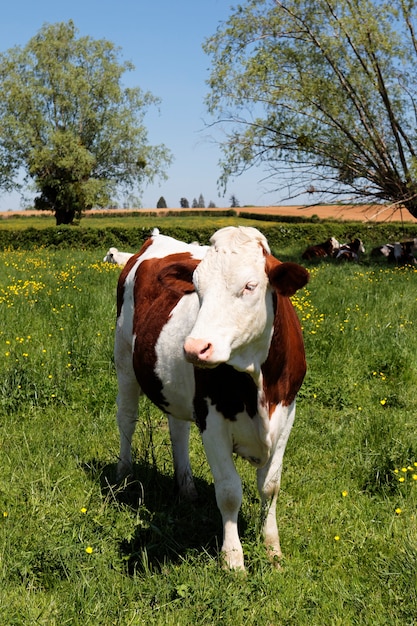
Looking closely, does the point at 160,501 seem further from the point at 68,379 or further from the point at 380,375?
the point at 380,375

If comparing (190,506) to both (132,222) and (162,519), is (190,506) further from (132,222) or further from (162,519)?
(132,222)

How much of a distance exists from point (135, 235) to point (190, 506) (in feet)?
81.6

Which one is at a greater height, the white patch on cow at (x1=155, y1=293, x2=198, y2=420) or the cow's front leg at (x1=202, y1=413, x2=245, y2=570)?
the white patch on cow at (x1=155, y1=293, x2=198, y2=420)

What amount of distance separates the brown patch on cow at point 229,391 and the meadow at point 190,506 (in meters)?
0.88

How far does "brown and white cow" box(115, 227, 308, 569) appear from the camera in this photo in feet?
9.36

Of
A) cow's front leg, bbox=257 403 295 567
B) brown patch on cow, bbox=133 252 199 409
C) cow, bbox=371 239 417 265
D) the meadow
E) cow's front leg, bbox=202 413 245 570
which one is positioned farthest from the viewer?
cow, bbox=371 239 417 265

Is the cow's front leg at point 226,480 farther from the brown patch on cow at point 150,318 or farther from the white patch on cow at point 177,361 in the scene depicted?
the brown patch on cow at point 150,318

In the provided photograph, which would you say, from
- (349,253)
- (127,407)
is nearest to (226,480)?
(127,407)

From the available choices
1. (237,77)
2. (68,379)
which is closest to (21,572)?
(68,379)

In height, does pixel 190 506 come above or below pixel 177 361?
below

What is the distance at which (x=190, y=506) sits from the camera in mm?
4324

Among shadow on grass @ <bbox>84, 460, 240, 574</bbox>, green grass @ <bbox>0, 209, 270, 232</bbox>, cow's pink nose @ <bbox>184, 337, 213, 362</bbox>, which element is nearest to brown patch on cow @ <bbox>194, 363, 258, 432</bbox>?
cow's pink nose @ <bbox>184, 337, 213, 362</bbox>

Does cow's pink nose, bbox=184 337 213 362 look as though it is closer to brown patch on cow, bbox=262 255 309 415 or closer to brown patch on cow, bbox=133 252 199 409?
brown patch on cow, bbox=262 255 309 415

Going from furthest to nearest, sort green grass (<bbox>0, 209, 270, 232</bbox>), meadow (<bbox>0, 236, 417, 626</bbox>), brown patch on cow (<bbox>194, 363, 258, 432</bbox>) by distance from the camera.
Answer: green grass (<bbox>0, 209, 270, 232</bbox>) → brown patch on cow (<bbox>194, 363, 258, 432</bbox>) → meadow (<bbox>0, 236, 417, 626</bbox>)
